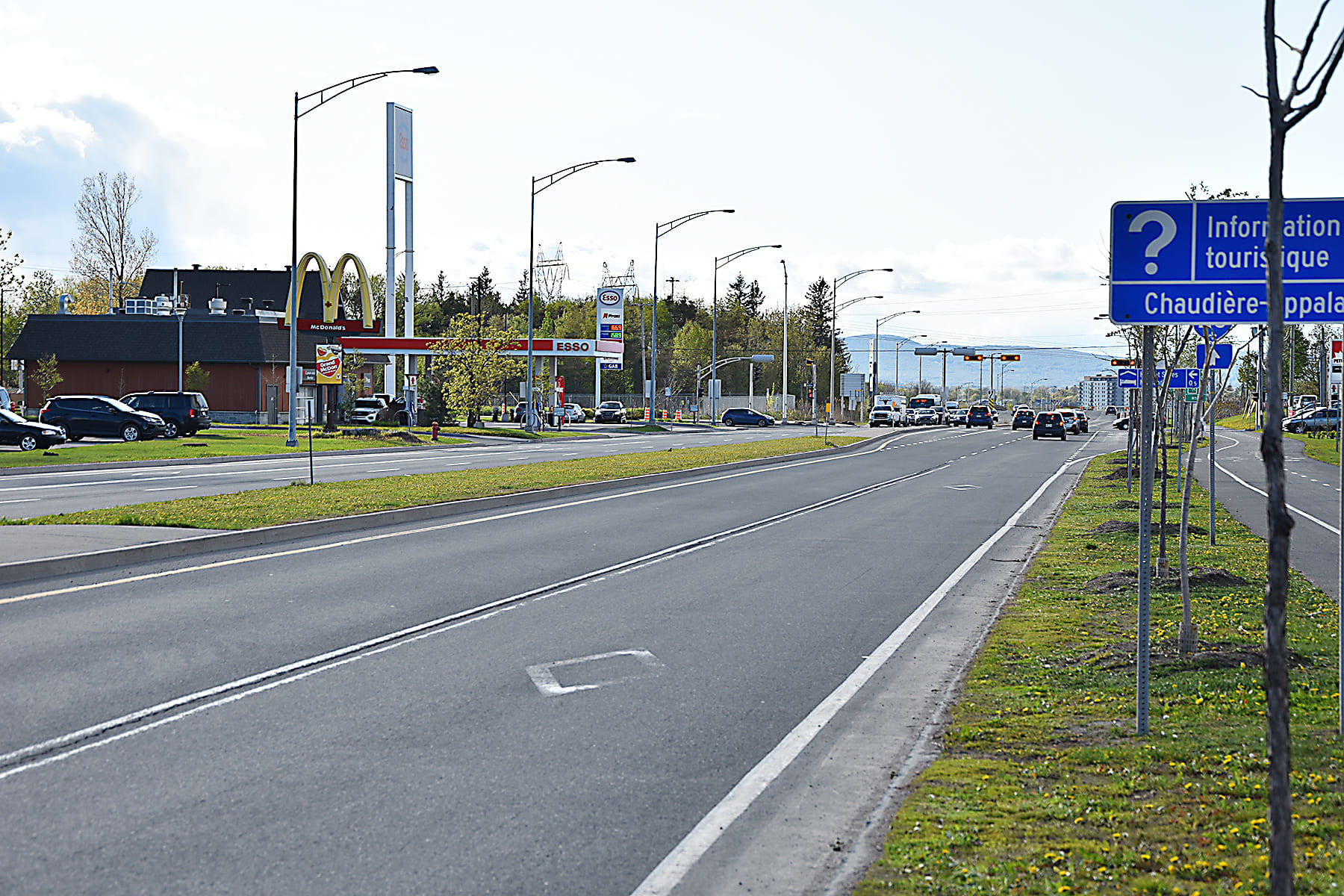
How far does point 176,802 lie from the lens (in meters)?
5.64

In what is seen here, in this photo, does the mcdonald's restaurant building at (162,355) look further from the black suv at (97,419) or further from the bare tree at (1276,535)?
the bare tree at (1276,535)

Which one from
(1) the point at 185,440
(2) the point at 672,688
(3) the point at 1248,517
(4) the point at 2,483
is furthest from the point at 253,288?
(2) the point at 672,688

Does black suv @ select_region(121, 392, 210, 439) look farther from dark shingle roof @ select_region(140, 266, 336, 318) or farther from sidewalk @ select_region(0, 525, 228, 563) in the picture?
dark shingle roof @ select_region(140, 266, 336, 318)

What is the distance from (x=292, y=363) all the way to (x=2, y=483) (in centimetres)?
1657

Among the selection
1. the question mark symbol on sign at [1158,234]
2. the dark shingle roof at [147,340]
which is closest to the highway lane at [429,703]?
the question mark symbol on sign at [1158,234]

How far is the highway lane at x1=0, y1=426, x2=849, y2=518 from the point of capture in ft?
69.2

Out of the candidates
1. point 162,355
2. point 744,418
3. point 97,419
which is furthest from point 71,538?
point 744,418

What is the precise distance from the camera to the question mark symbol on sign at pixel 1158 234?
662cm

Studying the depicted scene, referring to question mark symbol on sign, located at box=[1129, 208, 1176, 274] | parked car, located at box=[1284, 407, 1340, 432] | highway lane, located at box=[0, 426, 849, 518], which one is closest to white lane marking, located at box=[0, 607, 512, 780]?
question mark symbol on sign, located at box=[1129, 208, 1176, 274]

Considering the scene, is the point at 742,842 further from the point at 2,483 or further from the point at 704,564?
the point at 2,483

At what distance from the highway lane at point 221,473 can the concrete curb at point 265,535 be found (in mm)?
4572

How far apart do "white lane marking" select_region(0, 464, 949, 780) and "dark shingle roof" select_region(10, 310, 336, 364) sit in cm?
5642

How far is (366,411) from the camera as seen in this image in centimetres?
6694

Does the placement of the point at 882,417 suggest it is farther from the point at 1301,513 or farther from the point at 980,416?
the point at 1301,513
